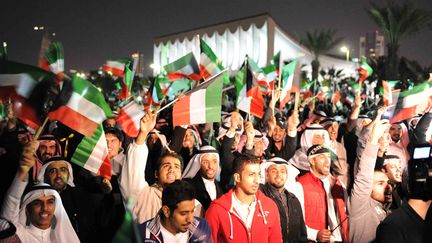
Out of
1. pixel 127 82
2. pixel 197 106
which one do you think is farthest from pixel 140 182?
pixel 127 82

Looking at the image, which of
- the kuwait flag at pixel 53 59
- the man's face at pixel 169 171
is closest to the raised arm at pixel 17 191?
the man's face at pixel 169 171

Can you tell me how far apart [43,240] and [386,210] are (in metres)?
3.10

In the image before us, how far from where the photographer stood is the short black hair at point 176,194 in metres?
3.56

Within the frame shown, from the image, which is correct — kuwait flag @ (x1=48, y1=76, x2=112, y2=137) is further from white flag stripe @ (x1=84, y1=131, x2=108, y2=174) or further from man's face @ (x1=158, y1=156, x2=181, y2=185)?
man's face @ (x1=158, y1=156, x2=181, y2=185)

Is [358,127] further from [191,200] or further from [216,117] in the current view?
[191,200]

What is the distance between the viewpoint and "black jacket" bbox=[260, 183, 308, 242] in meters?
4.89

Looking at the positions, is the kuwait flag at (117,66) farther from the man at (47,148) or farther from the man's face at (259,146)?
the man at (47,148)

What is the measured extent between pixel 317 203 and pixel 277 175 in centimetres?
52

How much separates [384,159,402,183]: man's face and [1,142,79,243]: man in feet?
10.8

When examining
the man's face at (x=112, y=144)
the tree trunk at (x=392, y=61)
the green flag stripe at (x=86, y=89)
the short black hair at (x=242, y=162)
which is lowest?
the short black hair at (x=242, y=162)

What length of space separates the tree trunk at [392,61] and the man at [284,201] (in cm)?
2617

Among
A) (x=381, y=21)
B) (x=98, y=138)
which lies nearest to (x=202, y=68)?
(x=98, y=138)

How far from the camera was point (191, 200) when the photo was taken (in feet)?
11.9

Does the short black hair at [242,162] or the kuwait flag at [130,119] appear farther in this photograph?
the kuwait flag at [130,119]
